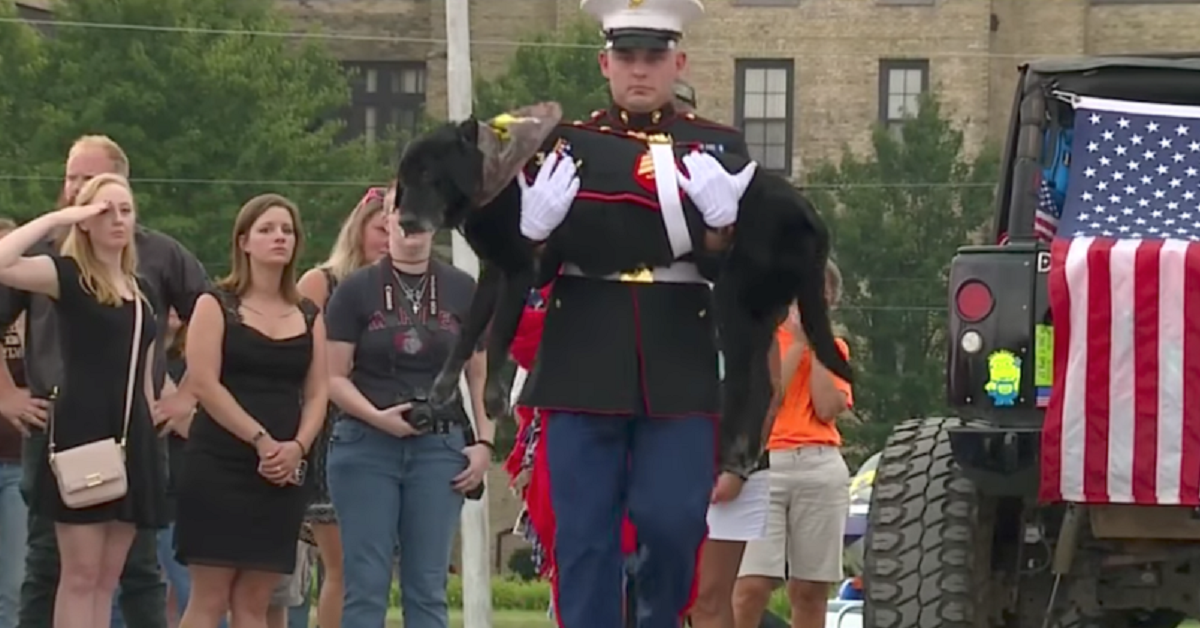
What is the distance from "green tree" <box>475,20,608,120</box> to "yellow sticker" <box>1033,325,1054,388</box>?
39665 millimetres

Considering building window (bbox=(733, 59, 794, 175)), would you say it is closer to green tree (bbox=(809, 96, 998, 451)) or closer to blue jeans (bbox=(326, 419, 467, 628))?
green tree (bbox=(809, 96, 998, 451))

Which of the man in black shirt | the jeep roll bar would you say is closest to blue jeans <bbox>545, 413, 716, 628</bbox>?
the jeep roll bar

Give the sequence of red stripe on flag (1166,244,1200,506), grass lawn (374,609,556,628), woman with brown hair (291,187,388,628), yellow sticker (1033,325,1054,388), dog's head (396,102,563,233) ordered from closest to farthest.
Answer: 1. dog's head (396,102,563,233)
2. red stripe on flag (1166,244,1200,506)
3. yellow sticker (1033,325,1054,388)
4. woman with brown hair (291,187,388,628)
5. grass lawn (374,609,556,628)

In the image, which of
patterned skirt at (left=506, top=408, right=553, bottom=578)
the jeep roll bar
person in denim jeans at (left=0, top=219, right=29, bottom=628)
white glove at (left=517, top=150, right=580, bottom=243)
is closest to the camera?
white glove at (left=517, top=150, right=580, bottom=243)

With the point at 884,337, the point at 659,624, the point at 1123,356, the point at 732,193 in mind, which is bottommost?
the point at 884,337

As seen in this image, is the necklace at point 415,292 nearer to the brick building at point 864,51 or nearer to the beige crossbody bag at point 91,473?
the beige crossbody bag at point 91,473

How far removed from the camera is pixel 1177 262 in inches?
317

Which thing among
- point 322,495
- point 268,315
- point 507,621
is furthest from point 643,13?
point 507,621

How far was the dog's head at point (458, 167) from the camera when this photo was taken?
21.9ft

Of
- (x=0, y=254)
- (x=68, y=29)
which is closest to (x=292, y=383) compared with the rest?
(x=0, y=254)

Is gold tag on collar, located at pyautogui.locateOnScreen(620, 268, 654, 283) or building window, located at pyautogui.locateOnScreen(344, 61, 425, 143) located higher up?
gold tag on collar, located at pyautogui.locateOnScreen(620, 268, 654, 283)

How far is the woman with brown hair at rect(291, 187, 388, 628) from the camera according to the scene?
11023 mm

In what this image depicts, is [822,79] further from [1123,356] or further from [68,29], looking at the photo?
[1123,356]

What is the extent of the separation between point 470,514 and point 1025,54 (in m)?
35.7
